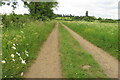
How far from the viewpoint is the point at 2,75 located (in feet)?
16.3

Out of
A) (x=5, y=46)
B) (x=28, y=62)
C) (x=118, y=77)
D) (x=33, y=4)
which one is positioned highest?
(x=33, y=4)

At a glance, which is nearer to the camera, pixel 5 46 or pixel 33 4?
pixel 5 46

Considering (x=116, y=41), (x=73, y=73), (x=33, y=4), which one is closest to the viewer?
(x=73, y=73)

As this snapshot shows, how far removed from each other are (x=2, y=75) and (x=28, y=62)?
6.87 ft

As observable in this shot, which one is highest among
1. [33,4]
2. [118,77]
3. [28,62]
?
[33,4]

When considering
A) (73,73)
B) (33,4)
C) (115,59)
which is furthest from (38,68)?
(33,4)

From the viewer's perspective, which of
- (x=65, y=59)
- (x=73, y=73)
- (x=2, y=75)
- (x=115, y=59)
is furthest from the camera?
(x=115, y=59)

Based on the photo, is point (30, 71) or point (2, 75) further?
point (30, 71)

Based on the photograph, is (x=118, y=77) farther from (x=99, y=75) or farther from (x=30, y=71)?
(x=30, y=71)

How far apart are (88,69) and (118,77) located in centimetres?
131

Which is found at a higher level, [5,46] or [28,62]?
[5,46]

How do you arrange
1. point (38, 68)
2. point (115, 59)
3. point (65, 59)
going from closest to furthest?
point (38, 68)
point (65, 59)
point (115, 59)

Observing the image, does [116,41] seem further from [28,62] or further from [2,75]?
[2,75]

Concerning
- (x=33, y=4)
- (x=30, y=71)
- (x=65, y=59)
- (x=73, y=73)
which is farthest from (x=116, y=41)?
(x=33, y=4)
